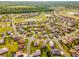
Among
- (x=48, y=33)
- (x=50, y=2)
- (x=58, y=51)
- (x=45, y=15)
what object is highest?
(x=50, y=2)

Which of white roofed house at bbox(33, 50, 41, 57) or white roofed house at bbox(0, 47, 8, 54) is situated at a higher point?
white roofed house at bbox(0, 47, 8, 54)

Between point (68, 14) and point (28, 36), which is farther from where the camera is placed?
point (68, 14)

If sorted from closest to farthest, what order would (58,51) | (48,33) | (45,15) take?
(58,51), (48,33), (45,15)

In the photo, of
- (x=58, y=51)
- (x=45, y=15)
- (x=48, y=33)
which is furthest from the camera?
(x=45, y=15)

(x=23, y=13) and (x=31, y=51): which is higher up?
(x=23, y=13)

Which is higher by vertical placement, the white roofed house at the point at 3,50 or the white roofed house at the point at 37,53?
the white roofed house at the point at 3,50

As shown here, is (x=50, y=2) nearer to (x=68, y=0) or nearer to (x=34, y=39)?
(x=68, y=0)

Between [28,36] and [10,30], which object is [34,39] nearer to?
[28,36]

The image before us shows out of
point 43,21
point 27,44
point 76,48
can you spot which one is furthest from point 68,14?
point 27,44

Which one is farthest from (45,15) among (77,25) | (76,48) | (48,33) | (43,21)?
(76,48)
